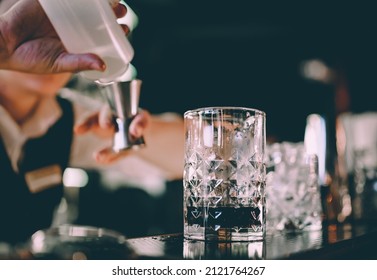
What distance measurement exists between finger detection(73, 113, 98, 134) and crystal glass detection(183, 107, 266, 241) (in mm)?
855

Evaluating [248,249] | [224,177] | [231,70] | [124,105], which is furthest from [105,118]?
[231,70]

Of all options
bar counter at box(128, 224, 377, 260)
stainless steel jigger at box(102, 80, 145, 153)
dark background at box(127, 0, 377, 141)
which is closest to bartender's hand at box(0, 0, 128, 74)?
stainless steel jigger at box(102, 80, 145, 153)

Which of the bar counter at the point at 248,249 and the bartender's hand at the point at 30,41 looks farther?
the bartender's hand at the point at 30,41

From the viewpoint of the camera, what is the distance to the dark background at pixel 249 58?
2.14 metres

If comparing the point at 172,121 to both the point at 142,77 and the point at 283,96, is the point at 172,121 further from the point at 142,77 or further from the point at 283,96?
the point at 283,96

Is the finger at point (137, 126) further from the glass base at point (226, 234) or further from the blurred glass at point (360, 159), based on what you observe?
the blurred glass at point (360, 159)

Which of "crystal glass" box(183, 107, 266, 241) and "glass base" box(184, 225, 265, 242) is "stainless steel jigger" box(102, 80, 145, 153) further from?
"glass base" box(184, 225, 265, 242)

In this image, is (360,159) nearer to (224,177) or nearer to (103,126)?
(103,126)

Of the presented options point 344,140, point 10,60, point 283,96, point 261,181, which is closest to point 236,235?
point 261,181

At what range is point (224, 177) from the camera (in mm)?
727

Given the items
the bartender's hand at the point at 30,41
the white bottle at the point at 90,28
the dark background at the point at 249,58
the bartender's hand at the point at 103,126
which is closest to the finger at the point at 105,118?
the bartender's hand at the point at 103,126

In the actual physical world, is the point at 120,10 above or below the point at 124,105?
above

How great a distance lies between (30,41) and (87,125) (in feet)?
1.84

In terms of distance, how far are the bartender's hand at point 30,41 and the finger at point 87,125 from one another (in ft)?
1.48
